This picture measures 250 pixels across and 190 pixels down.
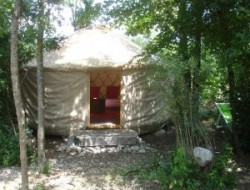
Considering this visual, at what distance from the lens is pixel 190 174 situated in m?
5.29

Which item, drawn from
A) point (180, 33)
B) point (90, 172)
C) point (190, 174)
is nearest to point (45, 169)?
point (90, 172)

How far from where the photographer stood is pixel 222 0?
5.36m

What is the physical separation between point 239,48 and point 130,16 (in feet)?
8.76

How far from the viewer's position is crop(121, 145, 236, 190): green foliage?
203 inches

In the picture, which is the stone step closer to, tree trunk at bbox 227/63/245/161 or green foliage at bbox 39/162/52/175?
green foliage at bbox 39/162/52/175

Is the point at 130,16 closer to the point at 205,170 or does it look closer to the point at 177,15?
the point at 177,15

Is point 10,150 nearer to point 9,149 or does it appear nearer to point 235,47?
point 9,149

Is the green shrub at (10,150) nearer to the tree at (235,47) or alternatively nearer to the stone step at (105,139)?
the stone step at (105,139)

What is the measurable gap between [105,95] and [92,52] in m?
3.40

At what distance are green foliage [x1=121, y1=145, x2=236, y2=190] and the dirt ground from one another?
0.60 ft

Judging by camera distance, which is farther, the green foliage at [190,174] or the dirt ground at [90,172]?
the dirt ground at [90,172]

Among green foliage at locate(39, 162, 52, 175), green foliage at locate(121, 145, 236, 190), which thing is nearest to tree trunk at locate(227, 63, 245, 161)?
green foliage at locate(121, 145, 236, 190)

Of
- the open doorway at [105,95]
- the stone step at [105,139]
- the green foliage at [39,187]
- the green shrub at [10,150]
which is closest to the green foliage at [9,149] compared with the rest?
the green shrub at [10,150]

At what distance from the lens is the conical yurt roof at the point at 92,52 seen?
841cm
